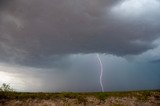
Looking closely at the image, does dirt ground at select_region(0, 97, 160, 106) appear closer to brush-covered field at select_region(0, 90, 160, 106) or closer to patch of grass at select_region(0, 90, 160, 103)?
brush-covered field at select_region(0, 90, 160, 106)

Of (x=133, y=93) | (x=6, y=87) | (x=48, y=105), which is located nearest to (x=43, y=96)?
(x=48, y=105)

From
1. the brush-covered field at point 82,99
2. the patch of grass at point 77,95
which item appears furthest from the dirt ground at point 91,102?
the patch of grass at point 77,95

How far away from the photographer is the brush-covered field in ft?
114

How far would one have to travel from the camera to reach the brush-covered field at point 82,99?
3488cm

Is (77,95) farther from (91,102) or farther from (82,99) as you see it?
(91,102)

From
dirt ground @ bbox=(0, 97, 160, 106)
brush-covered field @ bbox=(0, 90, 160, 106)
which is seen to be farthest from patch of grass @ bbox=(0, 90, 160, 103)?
dirt ground @ bbox=(0, 97, 160, 106)

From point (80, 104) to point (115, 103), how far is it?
5.21 meters

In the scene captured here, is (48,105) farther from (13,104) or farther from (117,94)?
(117,94)

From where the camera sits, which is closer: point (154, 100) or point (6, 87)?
point (154, 100)

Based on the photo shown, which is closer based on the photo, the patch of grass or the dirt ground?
the dirt ground

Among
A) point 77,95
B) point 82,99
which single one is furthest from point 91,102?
point 77,95

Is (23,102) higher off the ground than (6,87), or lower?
lower

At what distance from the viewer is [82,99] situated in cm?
3534

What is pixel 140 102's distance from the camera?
115 feet
